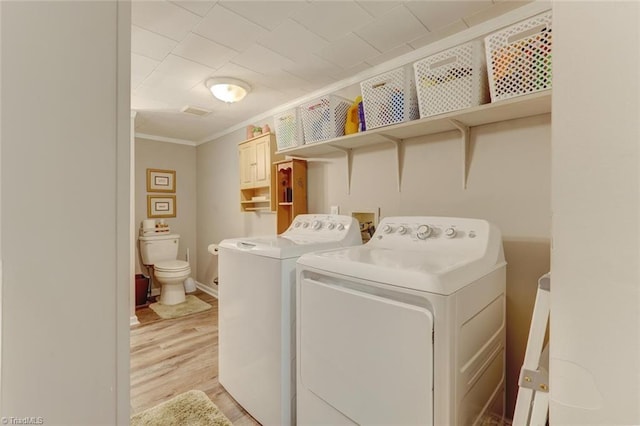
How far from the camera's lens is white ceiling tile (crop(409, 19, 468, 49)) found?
1.59 metres

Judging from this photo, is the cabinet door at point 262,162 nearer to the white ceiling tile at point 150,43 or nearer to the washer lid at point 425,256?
the white ceiling tile at point 150,43

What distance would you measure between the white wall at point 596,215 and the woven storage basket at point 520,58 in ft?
3.18

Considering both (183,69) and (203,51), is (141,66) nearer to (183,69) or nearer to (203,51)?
(183,69)

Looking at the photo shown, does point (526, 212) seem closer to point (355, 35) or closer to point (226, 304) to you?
point (355, 35)

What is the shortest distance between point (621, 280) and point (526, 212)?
1.32 metres

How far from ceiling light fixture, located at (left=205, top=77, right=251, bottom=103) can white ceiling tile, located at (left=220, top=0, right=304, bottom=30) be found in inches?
30.1

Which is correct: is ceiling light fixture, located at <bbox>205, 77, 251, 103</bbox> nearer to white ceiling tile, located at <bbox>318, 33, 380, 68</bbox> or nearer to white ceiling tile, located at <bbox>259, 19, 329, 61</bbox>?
white ceiling tile, located at <bbox>259, 19, 329, 61</bbox>

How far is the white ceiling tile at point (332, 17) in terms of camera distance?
1.44 meters

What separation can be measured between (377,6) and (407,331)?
1.53 m

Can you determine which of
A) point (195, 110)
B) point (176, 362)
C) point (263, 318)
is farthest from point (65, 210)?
point (195, 110)

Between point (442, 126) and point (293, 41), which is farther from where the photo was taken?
point (293, 41)

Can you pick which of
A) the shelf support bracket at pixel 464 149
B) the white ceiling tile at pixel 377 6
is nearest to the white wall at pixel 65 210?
the white ceiling tile at pixel 377 6

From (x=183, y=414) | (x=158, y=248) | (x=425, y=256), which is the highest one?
(x=425, y=256)

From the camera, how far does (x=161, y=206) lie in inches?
158
